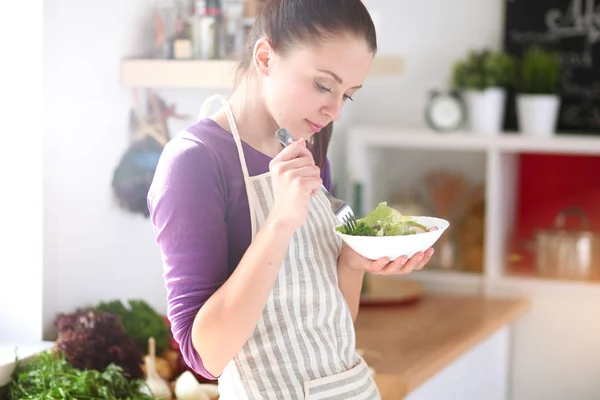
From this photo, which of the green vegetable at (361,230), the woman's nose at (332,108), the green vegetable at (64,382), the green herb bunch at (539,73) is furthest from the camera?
the green herb bunch at (539,73)

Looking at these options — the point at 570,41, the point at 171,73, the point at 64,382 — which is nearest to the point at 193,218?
the point at 64,382

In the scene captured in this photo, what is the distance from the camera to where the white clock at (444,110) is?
3.12 meters

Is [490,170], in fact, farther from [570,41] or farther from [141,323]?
[141,323]

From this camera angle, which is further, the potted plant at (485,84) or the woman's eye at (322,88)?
the potted plant at (485,84)

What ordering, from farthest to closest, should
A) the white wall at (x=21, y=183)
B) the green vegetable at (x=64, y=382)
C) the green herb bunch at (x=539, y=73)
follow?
1. the green herb bunch at (x=539, y=73)
2. the white wall at (x=21, y=183)
3. the green vegetable at (x=64, y=382)

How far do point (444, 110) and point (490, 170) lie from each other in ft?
0.80

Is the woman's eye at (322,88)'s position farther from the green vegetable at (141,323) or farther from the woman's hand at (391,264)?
the green vegetable at (141,323)

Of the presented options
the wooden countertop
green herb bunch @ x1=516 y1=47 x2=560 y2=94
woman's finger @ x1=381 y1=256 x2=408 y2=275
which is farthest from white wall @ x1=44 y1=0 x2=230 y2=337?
green herb bunch @ x1=516 y1=47 x2=560 y2=94

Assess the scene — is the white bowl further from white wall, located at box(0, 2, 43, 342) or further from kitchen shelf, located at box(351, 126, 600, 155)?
kitchen shelf, located at box(351, 126, 600, 155)

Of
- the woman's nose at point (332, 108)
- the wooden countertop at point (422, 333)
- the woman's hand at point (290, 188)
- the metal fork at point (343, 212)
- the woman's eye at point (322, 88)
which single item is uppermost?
the woman's eye at point (322, 88)

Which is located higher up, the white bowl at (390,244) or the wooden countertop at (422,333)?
the white bowl at (390,244)

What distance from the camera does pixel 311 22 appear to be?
49.9 inches

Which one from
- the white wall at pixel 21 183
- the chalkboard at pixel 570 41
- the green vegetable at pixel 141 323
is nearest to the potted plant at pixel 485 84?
the chalkboard at pixel 570 41

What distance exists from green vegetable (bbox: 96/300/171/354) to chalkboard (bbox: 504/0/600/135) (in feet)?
5.24
